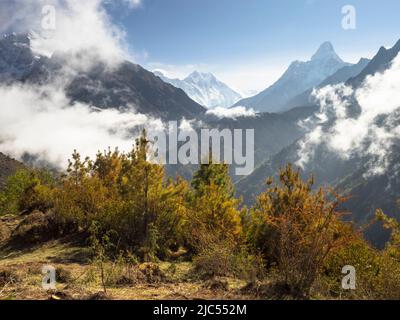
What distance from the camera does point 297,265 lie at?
9375 millimetres

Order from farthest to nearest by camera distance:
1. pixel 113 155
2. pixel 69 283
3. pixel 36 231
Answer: pixel 113 155, pixel 36 231, pixel 69 283

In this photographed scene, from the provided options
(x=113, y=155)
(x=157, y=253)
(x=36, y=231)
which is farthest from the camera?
(x=113, y=155)

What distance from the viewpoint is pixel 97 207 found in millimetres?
19844

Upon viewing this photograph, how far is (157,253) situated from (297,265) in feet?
27.2

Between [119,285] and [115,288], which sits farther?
[119,285]

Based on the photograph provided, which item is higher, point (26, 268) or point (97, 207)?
point (97, 207)

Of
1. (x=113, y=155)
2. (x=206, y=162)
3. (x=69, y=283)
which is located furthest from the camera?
(x=206, y=162)
